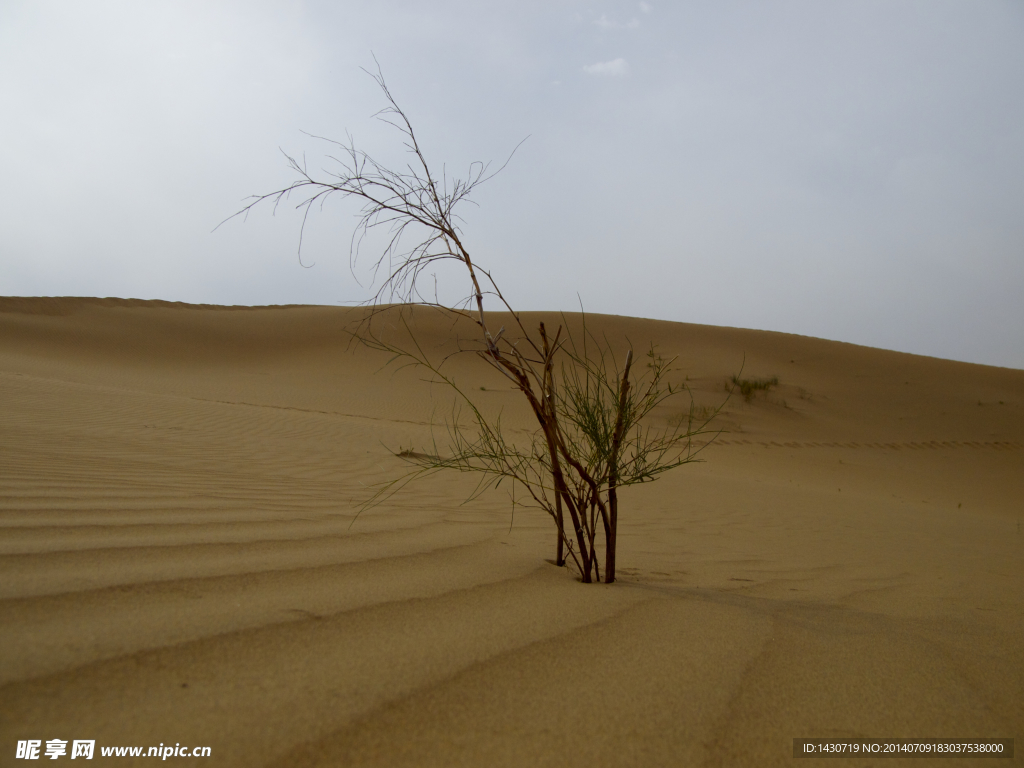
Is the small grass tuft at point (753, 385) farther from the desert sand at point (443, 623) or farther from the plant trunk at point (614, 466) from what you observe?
the plant trunk at point (614, 466)

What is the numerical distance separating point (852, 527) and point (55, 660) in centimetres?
544

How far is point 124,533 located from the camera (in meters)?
2.06

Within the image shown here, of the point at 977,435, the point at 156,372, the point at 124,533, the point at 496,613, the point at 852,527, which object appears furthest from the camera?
the point at 156,372

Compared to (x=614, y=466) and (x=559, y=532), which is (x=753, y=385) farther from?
(x=614, y=466)

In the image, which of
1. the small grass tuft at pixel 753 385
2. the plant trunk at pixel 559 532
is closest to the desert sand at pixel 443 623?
the plant trunk at pixel 559 532

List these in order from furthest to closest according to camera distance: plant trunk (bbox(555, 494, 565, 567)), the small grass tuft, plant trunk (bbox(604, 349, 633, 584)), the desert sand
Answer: the small grass tuft, plant trunk (bbox(555, 494, 565, 567)), plant trunk (bbox(604, 349, 633, 584)), the desert sand

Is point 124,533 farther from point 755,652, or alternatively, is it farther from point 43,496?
point 755,652

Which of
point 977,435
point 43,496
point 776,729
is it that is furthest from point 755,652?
point 977,435

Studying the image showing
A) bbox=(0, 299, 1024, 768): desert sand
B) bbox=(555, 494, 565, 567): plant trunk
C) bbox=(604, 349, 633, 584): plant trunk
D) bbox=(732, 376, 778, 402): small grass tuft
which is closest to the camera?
bbox=(0, 299, 1024, 768): desert sand

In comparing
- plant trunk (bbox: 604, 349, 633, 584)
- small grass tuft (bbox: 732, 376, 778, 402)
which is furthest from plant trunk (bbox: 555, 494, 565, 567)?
small grass tuft (bbox: 732, 376, 778, 402)

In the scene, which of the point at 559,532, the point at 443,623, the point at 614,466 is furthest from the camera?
the point at 559,532

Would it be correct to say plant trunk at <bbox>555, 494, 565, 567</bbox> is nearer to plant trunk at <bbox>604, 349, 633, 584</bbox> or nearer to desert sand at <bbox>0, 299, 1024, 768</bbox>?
desert sand at <bbox>0, 299, 1024, 768</bbox>

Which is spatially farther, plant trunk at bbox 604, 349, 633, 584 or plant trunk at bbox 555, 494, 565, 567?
plant trunk at bbox 555, 494, 565, 567

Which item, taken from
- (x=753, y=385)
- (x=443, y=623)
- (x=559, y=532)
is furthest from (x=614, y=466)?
(x=753, y=385)
